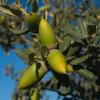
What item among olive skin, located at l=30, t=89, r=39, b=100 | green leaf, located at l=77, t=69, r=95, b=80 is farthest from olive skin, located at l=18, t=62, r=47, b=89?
olive skin, located at l=30, t=89, r=39, b=100

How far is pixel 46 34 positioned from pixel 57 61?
11 centimetres

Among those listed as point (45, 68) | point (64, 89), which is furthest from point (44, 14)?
point (64, 89)

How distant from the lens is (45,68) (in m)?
1.02

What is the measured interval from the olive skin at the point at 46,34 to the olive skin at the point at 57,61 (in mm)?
32

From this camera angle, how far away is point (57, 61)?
96 cm

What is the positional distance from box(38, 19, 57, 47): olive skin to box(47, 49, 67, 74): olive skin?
0.03m

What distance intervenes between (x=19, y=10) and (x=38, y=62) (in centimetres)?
20

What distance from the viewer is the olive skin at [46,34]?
1.01 m

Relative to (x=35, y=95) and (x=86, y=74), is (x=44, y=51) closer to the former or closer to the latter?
(x=86, y=74)

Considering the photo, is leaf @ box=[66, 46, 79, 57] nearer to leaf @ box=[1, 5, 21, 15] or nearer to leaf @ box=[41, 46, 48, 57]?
leaf @ box=[41, 46, 48, 57]

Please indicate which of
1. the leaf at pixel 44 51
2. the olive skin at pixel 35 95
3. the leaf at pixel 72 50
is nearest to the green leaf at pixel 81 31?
the leaf at pixel 72 50

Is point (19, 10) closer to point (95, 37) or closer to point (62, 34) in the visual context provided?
point (62, 34)

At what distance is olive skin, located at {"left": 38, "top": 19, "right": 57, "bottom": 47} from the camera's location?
1011mm

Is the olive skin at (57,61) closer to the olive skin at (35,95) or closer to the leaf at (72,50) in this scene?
the leaf at (72,50)
